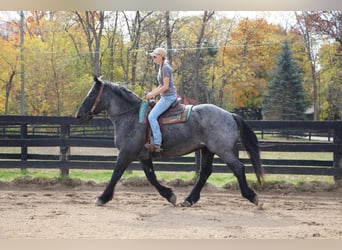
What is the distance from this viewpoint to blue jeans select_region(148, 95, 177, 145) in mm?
4809

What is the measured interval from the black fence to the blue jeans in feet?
4.63

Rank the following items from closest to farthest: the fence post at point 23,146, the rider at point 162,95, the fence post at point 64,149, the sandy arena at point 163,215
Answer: the sandy arena at point 163,215, the rider at point 162,95, the fence post at point 64,149, the fence post at point 23,146

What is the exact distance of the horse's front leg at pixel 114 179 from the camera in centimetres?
485

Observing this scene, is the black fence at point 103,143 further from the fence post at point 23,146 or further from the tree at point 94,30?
the tree at point 94,30

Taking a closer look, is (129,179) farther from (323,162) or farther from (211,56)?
(211,56)

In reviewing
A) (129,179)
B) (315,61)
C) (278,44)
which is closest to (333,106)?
(315,61)

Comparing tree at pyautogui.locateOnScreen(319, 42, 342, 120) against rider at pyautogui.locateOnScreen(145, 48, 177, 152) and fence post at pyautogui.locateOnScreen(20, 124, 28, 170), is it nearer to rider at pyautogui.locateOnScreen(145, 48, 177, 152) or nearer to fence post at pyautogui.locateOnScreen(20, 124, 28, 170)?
rider at pyautogui.locateOnScreen(145, 48, 177, 152)

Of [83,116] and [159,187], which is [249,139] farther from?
[83,116]

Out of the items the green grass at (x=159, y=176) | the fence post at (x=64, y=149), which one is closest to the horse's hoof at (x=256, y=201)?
the green grass at (x=159, y=176)

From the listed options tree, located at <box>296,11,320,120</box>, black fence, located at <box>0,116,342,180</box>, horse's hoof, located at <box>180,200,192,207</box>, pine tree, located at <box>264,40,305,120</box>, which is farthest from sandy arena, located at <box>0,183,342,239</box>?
pine tree, located at <box>264,40,305,120</box>

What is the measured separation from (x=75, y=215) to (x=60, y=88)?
2.42 m

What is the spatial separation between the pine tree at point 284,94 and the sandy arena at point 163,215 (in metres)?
3.64

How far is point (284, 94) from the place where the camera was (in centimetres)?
1055

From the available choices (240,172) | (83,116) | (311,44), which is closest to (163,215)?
(240,172)
